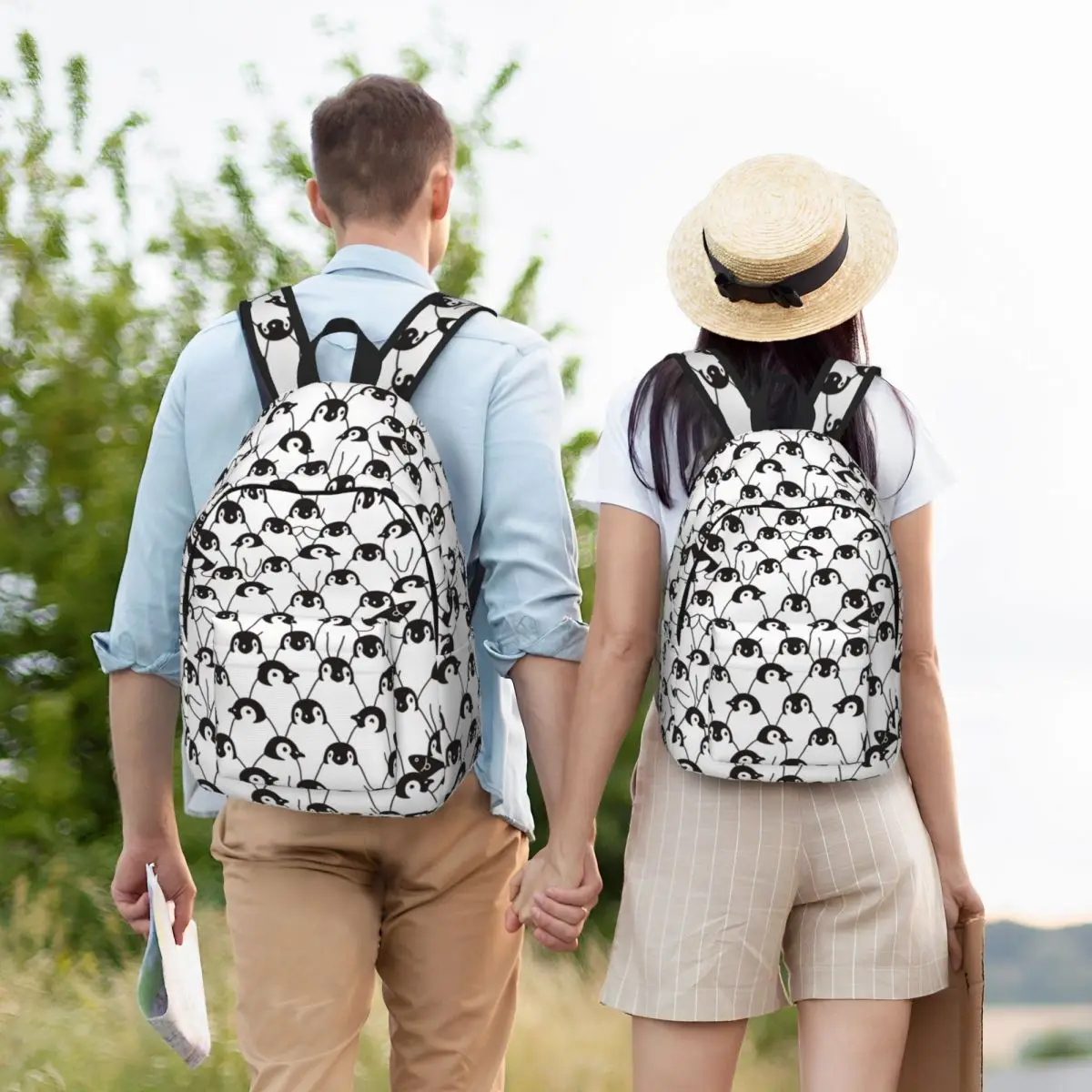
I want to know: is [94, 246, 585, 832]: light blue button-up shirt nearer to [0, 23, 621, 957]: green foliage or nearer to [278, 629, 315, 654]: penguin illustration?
[278, 629, 315, 654]: penguin illustration

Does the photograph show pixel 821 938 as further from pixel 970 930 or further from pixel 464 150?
pixel 464 150

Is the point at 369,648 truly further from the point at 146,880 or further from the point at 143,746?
the point at 146,880

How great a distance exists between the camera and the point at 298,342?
181 centimetres

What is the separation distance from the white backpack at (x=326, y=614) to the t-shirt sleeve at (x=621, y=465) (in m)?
0.21

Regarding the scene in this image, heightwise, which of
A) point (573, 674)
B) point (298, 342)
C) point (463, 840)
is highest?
point (298, 342)

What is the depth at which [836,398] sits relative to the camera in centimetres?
175

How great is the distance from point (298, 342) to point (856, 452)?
2.36ft

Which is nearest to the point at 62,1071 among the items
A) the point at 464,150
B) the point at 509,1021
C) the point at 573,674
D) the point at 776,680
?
the point at 509,1021

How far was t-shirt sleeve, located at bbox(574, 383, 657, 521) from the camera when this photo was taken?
1759mm

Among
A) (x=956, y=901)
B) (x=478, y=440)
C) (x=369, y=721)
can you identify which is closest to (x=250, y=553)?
(x=369, y=721)

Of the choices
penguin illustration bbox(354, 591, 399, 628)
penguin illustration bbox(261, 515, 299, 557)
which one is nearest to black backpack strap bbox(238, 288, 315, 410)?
penguin illustration bbox(261, 515, 299, 557)

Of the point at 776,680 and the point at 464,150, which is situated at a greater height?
the point at 464,150

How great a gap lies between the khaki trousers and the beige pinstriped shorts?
24cm

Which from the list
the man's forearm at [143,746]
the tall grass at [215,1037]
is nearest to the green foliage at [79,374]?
the tall grass at [215,1037]
